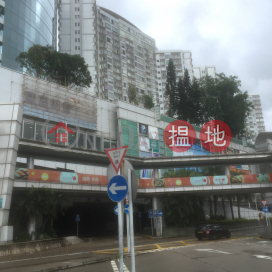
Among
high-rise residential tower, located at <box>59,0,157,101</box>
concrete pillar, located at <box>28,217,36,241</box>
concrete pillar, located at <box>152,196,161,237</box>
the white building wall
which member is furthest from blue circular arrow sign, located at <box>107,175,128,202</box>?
high-rise residential tower, located at <box>59,0,157,101</box>

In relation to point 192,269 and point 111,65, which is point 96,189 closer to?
point 192,269

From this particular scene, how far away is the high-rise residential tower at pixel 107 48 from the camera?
69.8 m

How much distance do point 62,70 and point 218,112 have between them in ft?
96.6

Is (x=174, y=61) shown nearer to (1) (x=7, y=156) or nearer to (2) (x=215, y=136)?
(2) (x=215, y=136)

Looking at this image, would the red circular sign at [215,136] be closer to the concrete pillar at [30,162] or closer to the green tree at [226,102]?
the green tree at [226,102]

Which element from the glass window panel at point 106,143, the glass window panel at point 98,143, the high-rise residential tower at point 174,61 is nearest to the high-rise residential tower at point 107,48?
the high-rise residential tower at point 174,61

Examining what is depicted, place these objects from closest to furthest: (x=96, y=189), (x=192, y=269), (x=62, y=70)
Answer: (x=192, y=269)
(x=96, y=189)
(x=62, y=70)

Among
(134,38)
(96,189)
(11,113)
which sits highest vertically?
(134,38)

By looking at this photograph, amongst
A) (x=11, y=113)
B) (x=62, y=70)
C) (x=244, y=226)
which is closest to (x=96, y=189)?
(x=11, y=113)

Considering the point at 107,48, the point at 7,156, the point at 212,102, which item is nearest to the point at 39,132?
the point at 7,156

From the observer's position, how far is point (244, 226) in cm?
4069

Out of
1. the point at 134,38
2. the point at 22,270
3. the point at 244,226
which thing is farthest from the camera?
the point at 134,38

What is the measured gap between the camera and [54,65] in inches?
1828

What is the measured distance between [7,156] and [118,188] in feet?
54.2
